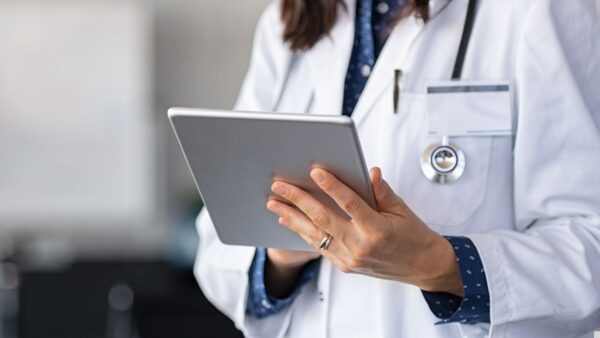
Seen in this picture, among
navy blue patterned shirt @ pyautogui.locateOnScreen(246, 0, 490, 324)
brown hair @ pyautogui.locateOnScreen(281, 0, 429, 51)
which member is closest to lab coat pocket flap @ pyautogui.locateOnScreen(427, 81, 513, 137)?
navy blue patterned shirt @ pyautogui.locateOnScreen(246, 0, 490, 324)

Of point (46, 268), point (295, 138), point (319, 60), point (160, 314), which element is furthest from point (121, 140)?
point (295, 138)

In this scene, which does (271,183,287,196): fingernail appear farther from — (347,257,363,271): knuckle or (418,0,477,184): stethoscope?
(418,0,477,184): stethoscope

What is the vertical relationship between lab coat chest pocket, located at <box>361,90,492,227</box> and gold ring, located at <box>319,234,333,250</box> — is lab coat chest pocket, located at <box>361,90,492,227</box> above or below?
above

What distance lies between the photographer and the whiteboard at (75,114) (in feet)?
13.5

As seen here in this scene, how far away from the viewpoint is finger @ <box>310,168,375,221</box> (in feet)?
3.51

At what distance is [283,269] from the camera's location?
1392 mm

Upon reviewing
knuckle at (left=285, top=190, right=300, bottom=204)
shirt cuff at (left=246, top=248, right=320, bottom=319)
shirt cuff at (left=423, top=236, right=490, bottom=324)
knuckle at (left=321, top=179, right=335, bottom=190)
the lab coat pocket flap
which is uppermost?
the lab coat pocket flap

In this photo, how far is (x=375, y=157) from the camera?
51.9 inches

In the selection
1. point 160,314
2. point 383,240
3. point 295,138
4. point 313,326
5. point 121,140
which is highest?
point 295,138

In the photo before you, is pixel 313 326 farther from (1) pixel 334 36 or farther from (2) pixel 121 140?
(2) pixel 121 140

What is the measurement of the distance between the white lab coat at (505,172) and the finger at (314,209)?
194mm

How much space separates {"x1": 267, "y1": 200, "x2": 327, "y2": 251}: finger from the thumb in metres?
0.08

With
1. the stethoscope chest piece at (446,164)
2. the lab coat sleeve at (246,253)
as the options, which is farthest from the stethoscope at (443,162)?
the lab coat sleeve at (246,253)

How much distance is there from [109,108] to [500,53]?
120 inches
